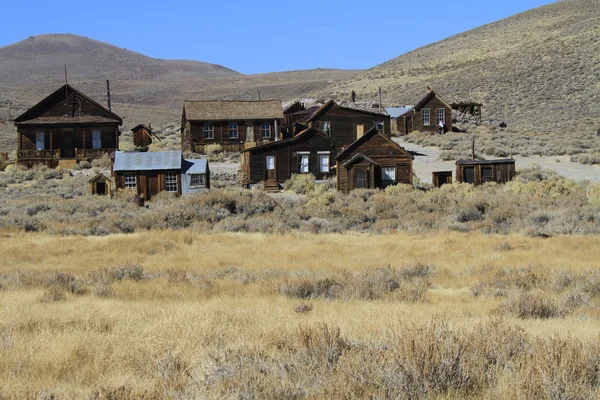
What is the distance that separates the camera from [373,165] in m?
32.7

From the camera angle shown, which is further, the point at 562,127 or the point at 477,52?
the point at 477,52

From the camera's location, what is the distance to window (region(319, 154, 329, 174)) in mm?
37750

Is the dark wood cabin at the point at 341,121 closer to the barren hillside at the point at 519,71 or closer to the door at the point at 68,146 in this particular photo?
the door at the point at 68,146

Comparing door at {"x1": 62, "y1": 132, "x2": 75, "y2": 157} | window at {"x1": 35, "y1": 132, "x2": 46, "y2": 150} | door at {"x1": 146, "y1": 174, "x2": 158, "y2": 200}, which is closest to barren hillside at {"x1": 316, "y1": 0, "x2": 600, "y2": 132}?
door at {"x1": 146, "y1": 174, "x2": 158, "y2": 200}

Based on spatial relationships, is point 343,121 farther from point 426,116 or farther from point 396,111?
point 396,111

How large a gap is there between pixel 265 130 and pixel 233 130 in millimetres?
2298

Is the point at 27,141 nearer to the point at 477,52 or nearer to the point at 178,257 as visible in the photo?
the point at 178,257

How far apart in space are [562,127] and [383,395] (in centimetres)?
6007

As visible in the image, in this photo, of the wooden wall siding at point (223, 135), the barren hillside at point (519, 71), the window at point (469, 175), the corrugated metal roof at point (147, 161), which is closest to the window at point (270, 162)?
the corrugated metal roof at point (147, 161)

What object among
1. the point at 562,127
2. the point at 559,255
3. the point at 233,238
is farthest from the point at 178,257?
the point at 562,127

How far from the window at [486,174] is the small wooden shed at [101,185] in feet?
60.4

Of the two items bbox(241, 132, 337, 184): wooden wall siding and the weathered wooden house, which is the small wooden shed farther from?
bbox(241, 132, 337, 184): wooden wall siding

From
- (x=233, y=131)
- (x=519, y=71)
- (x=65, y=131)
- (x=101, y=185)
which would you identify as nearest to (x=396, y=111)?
(x=233, y=131)

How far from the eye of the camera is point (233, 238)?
64.5 ft
